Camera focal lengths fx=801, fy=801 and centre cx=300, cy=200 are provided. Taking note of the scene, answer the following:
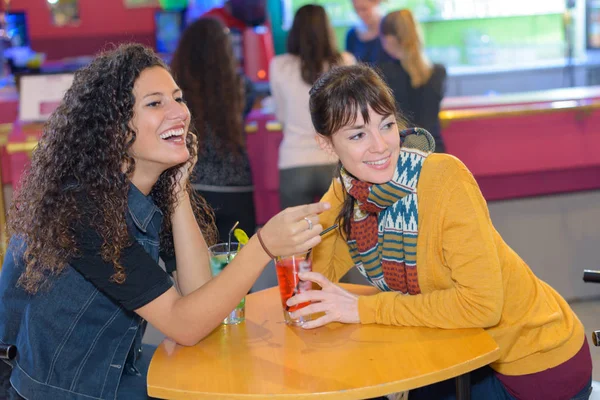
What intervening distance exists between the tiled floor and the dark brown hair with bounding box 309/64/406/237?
2.06m

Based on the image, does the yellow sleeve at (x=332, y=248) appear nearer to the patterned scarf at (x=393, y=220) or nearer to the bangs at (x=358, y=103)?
the patterned scarf at (x=393, y=220)

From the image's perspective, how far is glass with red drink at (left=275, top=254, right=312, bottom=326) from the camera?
70.4 inches

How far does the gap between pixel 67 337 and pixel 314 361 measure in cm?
58

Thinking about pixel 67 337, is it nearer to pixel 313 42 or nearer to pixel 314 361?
pixel 314 361

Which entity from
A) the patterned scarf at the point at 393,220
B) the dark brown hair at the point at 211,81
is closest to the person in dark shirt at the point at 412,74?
the dark brown hair at the point at 211,81

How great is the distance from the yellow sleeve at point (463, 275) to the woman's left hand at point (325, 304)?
82 millimetres

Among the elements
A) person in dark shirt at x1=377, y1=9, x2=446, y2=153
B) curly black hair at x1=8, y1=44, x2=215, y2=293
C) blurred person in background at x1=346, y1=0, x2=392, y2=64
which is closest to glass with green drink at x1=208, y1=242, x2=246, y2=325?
curly black hair at x1=8, y1=44, x2=215, y2=293

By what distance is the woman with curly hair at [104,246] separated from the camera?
67.3 inches

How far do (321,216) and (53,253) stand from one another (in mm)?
675

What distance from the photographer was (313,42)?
347 cm

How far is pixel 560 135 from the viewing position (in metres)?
4.10

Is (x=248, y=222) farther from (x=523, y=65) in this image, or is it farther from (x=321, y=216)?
(x=523, y=65)

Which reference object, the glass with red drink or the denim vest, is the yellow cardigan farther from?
the denim vest

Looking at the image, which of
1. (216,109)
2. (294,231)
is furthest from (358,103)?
(216,109)
